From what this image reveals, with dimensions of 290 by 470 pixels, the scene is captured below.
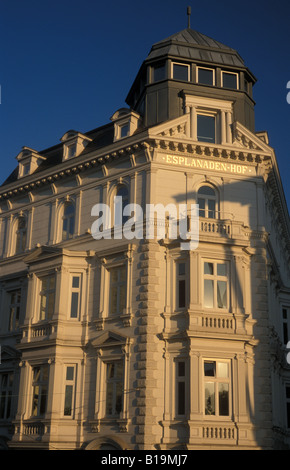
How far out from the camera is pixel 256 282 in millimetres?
28422

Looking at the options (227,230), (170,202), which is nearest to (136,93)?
(170,202)

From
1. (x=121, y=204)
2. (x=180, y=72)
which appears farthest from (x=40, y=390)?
(x=180, y=72)

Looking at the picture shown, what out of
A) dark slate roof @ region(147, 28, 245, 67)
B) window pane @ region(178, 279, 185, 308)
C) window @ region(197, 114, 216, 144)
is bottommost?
window pane @ region(178, 279, 185, 308)

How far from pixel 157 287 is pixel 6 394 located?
33.6 ft

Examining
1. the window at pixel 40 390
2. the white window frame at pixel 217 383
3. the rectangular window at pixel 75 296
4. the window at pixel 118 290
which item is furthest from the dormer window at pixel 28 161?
the white window frame at pixel 217 383

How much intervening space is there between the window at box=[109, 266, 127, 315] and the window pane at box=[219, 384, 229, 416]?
5665 mm

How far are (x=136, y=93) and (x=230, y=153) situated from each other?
826 centimetres

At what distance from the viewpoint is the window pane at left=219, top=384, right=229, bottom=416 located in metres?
26.0

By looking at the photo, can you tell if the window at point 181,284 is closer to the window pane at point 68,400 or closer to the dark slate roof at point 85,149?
the window pane at point 68,400

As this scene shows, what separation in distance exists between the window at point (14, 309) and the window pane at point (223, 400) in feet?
38.8

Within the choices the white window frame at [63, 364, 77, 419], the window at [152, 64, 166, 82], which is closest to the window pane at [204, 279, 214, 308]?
the white window frame at [63, 364, 77, 419]

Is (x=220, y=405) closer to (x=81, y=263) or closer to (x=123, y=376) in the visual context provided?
(x=123, y=376)

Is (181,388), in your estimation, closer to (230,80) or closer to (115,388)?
(115,388)

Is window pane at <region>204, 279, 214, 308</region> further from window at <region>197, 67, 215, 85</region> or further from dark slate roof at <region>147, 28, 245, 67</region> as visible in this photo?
dark slate roof at <region>147, 28, 245, 67</region>
